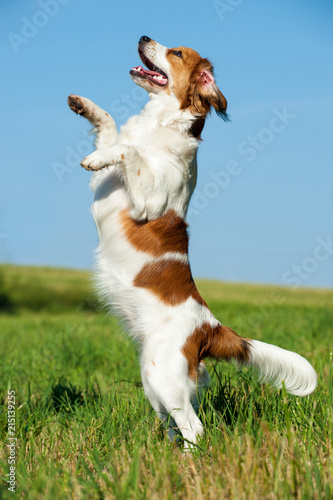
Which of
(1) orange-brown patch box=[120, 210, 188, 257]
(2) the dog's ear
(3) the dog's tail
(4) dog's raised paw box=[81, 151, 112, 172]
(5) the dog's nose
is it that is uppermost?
(5) the dog's nose

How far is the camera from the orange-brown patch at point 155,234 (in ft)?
10.3

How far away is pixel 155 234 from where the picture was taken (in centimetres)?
315

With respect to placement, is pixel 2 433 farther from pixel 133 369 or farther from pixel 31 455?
pixel 133 369

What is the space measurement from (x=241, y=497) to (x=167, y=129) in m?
2.27

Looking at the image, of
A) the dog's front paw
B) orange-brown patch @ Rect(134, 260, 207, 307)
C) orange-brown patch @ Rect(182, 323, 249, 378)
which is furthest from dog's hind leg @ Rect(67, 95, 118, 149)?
orange-brown patch @ Rect(182, 323, 249, 378)

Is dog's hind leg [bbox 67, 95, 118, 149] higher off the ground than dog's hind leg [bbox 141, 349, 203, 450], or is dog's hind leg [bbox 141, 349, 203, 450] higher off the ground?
dog's hind leg [bbox 67, 95, 118, 149]

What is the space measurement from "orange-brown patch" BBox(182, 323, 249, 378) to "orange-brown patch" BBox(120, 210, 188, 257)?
0.53m

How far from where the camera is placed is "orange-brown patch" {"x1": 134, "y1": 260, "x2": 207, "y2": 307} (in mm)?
3057

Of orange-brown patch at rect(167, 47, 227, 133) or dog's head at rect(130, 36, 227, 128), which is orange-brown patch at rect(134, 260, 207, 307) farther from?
dog's head at rect(130, 36, 227, 128)

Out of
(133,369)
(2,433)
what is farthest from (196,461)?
(133,369)

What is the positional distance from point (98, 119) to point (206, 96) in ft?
2.48

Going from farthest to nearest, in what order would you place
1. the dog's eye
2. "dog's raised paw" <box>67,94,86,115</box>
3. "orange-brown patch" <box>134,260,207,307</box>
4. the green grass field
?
1. the dog's eye
2. "dog's raised paw" <box>67,94,86,115</box>
3. "orange-brown patch" <box>134,260,207,307</box>
4. the green grass field

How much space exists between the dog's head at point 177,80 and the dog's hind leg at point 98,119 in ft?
1.08

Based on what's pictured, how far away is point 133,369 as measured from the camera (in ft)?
18.0
